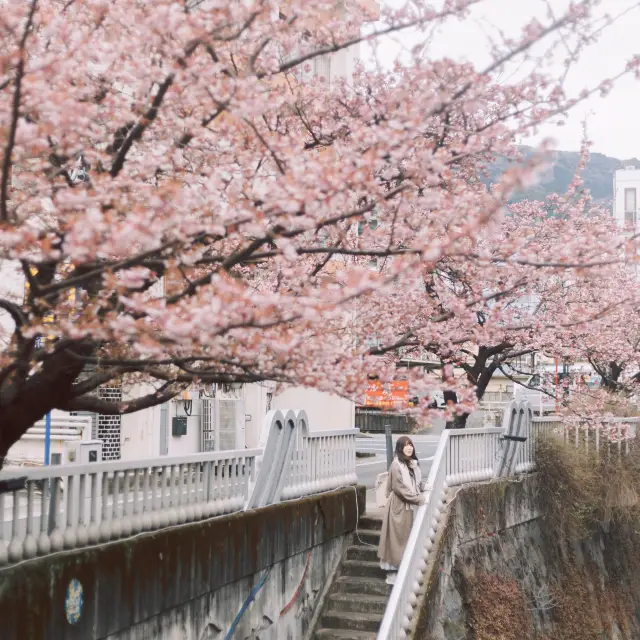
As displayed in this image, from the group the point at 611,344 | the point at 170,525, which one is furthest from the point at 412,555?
the point at 611,344

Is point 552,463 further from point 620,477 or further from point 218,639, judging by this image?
point 218,639

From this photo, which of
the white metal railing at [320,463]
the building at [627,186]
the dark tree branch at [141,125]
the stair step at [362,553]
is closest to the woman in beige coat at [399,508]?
the stair step at [362,553]

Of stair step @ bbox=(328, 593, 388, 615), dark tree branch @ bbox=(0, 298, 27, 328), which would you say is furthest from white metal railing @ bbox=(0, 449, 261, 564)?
stair step @ bbox=(328, 593, 388, 615)

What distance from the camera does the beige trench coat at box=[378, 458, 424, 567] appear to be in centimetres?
1262

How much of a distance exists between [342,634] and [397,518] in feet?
5.46

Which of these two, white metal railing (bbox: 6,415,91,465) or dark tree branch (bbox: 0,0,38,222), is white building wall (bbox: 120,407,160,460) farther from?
dark tree branch (bbox: 0,0,38,222)

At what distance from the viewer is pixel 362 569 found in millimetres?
13297

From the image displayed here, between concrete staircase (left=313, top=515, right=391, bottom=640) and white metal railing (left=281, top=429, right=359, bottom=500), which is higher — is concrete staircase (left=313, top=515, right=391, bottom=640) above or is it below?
below

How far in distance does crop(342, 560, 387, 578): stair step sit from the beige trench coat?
19.7 inches

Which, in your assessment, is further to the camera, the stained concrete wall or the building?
the building

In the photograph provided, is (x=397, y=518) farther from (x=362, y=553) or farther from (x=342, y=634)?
(x=342, y=634)

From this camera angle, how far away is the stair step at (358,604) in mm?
12594

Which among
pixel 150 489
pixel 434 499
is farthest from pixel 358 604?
pixel 150 489

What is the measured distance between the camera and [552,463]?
18.4 m
